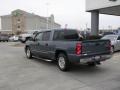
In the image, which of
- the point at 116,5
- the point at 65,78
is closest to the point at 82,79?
the point at 65,78

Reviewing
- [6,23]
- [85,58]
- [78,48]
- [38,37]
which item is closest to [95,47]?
[85,58]

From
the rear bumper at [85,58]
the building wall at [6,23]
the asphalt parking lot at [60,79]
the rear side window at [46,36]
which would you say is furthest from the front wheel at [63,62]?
the building wall at [6,23]

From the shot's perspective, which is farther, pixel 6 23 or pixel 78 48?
pixel 6 23

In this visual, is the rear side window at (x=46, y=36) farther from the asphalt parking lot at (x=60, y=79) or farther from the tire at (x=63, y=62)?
the asphalt parking lot at (x=60, y=79)

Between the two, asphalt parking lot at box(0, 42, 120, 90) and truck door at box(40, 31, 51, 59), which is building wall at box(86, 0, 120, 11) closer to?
truck door at box(40, 31, 51, 59)

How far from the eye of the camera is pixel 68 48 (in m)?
8.43

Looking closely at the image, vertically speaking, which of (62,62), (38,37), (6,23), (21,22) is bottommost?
(62,62)

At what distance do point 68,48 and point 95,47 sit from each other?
1.13 meters

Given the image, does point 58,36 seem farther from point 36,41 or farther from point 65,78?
point 65,78

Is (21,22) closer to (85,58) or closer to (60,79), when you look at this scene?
(85,58)

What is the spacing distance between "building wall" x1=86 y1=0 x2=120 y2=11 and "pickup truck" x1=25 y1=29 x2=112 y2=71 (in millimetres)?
12243

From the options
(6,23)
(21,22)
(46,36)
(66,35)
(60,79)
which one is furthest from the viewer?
(6,23)

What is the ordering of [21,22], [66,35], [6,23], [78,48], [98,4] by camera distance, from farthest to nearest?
[6,23] < [21,22] < [98,4] < [66,35] < [78,48]

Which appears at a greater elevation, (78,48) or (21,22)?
(21,22)
